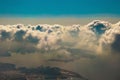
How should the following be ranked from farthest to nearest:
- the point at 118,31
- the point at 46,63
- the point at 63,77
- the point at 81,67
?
the point at 63,77 → the point at 81,67 → the point at 46,63 → the point at 118,31

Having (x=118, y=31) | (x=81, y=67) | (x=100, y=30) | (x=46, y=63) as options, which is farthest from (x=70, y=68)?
(x=118, y=31)

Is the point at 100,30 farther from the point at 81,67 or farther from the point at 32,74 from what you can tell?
the point at 32,74

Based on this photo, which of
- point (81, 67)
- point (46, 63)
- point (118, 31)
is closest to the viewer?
point (118, 31)

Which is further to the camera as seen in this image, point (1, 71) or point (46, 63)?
point (1, 71)

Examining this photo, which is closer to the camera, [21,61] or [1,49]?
[1,49]

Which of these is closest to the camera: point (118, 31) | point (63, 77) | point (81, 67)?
point (118, 31)

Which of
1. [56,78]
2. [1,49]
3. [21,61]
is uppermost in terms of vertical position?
[1,49]

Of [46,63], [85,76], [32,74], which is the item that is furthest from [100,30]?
[32,74]

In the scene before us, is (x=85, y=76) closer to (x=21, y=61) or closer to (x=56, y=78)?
(x=56, y=78)

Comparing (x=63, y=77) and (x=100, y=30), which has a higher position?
(x=100, y=30)
